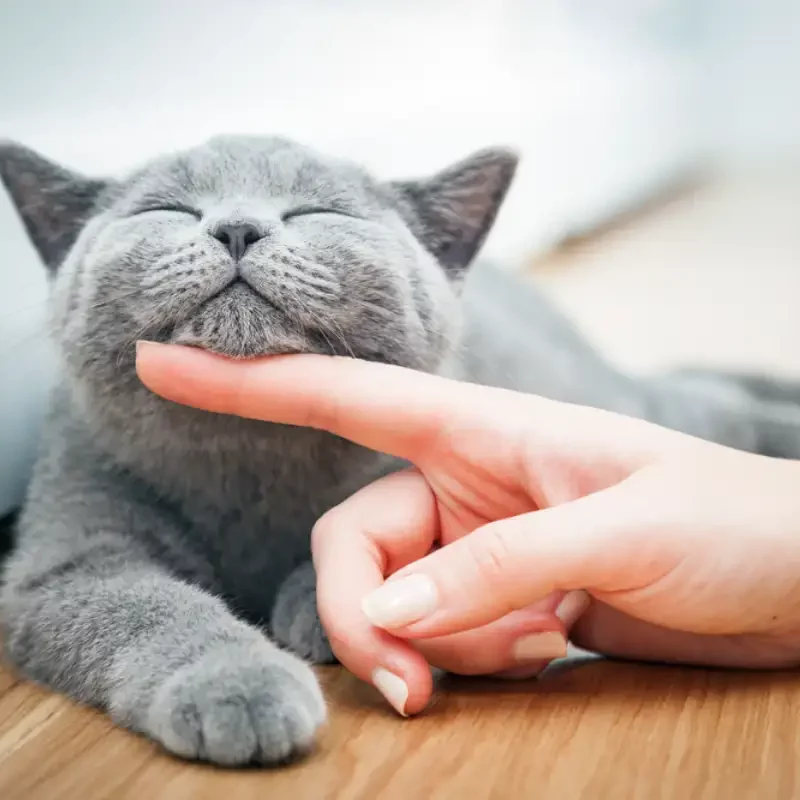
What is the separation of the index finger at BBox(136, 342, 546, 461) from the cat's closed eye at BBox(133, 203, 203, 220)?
0.35 feet

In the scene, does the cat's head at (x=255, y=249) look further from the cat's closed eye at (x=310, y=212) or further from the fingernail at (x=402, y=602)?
the fingernail at (x=402, y=602)

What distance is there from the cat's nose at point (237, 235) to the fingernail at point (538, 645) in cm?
33

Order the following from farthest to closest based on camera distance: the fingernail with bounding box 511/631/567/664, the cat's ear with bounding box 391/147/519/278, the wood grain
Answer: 1. the cat's ear with bounding box 391/147/519/278
2. the fingernail with bounding box 511/631/567/664
3. the wood grain

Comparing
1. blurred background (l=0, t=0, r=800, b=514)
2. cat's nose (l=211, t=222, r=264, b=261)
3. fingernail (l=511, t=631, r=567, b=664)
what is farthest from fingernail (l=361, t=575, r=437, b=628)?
blurred background (l=0, t=0, r=800, b=514)

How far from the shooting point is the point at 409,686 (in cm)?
60

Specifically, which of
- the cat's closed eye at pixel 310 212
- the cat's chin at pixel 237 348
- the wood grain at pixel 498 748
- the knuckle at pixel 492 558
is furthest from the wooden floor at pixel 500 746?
the cat's closed eye at pixel 310 212

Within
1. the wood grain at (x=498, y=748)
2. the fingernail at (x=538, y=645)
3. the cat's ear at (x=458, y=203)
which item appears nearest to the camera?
the wood grain at (x=498, y=748)

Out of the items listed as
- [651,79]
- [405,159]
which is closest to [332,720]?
[405,159]

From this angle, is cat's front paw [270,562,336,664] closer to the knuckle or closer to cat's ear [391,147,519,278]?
the knuckle

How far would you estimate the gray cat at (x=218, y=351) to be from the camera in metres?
0.65

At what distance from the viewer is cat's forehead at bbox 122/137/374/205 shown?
718 mm

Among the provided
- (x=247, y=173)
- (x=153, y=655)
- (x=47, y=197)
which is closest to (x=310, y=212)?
(x=247, y=173)

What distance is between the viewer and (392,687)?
0.60 meters

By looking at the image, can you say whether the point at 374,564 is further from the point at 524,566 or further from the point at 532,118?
the point at 532,118
